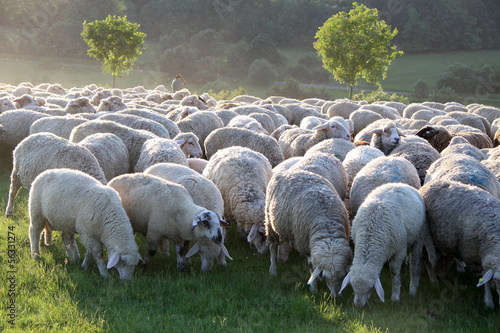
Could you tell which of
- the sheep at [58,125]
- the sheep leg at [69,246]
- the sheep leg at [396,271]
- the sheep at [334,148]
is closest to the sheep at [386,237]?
the sheep leg at [396,271]

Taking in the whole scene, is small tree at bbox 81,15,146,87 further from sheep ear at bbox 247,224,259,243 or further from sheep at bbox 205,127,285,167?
sheep ear at bbox 247,224,259,243

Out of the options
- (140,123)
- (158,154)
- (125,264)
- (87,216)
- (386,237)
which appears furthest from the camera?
(140,123)

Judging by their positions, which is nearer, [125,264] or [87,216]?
[125,264]

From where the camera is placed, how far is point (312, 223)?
546 cm

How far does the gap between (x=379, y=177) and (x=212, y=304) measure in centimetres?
311

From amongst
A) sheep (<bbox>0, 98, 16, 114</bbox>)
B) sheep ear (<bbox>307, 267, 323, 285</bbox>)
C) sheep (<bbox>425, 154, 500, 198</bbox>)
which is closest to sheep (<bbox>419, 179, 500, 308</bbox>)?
sheep (<bbox>425, 154, 500, 198</bbox>)

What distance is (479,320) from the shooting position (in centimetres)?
487

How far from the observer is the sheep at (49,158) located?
6926 mm

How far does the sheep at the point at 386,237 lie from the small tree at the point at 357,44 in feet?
72.2

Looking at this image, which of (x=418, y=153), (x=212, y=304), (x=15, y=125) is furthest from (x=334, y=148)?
(x=15, y=125)

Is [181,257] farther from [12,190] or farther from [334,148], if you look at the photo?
[334,148]

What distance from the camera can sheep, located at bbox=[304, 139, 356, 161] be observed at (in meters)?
8.73

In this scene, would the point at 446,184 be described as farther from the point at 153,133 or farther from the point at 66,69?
the point at 66,69

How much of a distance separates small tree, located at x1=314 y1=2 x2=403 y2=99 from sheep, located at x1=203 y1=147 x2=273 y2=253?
20.7 m
